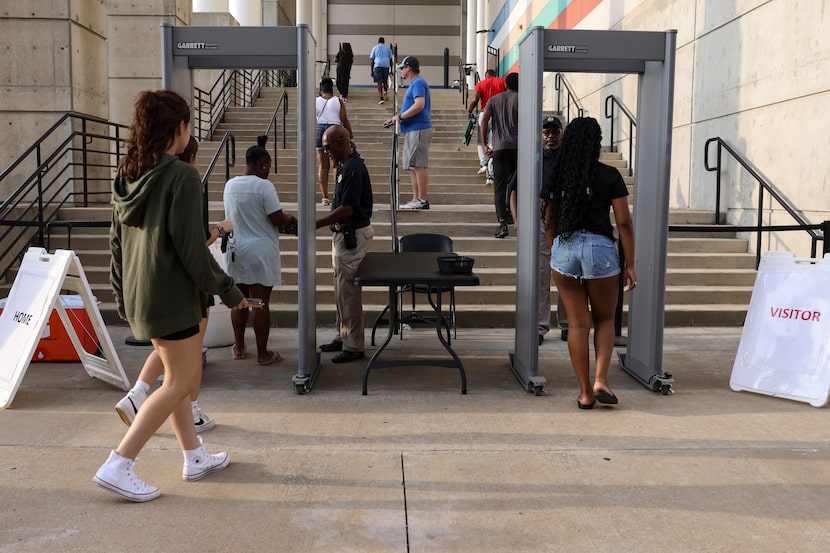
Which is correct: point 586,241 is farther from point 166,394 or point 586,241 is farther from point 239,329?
point 239,329

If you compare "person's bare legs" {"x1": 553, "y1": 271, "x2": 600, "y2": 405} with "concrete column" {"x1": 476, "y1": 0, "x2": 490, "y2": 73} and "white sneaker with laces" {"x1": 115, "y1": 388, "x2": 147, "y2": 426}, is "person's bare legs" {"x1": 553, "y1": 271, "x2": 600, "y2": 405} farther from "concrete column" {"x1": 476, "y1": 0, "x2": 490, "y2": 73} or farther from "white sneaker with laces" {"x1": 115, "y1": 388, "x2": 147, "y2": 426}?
"concrete column" {"x1": 476, "y1": 0, "x2": 490, "y2": 73}

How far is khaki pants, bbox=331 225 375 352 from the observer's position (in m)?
5.93

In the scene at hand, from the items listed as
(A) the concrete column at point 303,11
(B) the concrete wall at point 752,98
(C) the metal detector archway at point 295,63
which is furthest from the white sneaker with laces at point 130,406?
(A) the concrete column at point 303,11

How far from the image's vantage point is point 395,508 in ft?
10.9

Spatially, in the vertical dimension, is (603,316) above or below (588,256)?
below

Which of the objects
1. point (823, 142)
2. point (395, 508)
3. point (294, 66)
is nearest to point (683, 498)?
point (395, 508)

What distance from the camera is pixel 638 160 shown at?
562cm

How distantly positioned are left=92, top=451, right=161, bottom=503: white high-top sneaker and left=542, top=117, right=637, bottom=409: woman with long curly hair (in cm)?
267

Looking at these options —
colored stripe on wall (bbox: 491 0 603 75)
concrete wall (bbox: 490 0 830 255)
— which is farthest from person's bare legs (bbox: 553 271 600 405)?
colored stripe on wall (bbox: 491 0 603 75)

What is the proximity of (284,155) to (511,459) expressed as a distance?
30.6 feet

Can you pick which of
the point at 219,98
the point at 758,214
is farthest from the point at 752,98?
the point at 219,98

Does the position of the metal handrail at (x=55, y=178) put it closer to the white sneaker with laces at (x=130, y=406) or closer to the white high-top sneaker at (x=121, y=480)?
the white sneaker with laces at (x=130, y=406)

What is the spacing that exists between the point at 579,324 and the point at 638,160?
4.71ft

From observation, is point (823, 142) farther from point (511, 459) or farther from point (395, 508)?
point (395, 508)
